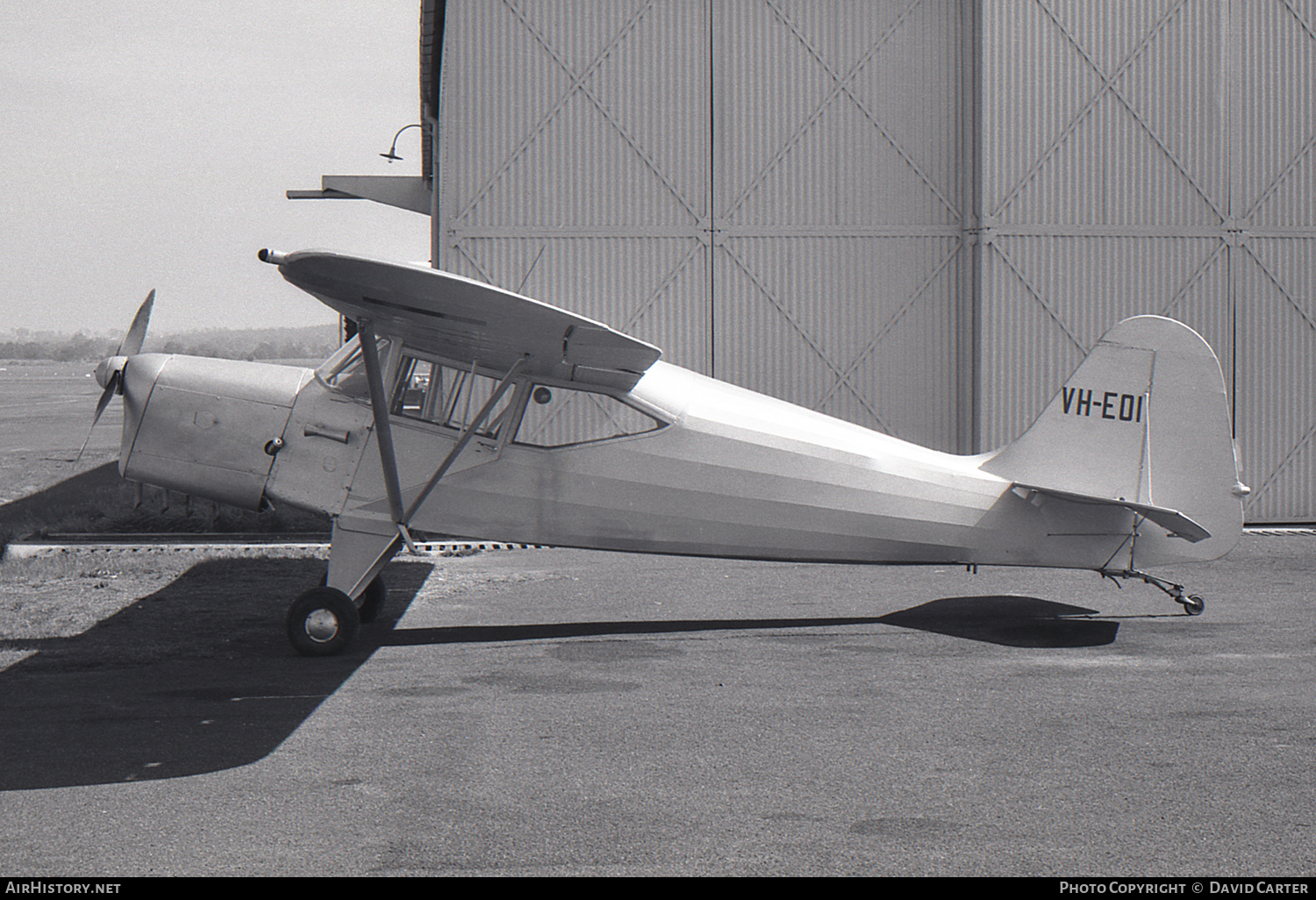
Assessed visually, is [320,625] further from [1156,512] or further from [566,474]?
[1156,512]

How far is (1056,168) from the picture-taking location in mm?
14461

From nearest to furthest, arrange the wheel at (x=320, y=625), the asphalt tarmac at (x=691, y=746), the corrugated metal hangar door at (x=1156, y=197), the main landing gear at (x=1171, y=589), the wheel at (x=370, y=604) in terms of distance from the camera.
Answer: the asphalt tarmac at (x=691, y=746), the wheel at (x=320, y=625), the main landing gear at (x=1171, y=589), the wheel at (x=370, y=604), the corrugated metal hangar door at (x=1156, y=197)

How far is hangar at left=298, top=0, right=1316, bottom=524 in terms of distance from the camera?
14305 millimetres

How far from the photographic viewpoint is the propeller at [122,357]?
8.24m

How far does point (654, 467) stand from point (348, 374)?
2.21 metres

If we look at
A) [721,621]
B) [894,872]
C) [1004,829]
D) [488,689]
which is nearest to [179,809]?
[488,689]

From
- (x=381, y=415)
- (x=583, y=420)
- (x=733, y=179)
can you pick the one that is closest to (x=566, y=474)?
(x=583, y=420)

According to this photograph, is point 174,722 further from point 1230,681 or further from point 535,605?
point 1230,681

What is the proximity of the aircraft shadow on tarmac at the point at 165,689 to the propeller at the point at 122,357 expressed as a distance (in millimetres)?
1501

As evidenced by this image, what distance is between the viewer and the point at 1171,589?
27.9ft

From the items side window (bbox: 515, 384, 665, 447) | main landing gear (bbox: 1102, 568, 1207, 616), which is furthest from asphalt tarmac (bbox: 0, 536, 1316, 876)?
side window (bbox: 515, 384, 665, 447)

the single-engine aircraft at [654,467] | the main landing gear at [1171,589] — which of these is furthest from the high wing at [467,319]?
the main landing gear at [1171,589]

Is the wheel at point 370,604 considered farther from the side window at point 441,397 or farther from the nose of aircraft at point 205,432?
the side window at point 441,397

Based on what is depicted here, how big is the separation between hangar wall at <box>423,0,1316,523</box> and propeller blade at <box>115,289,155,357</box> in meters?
5.80
